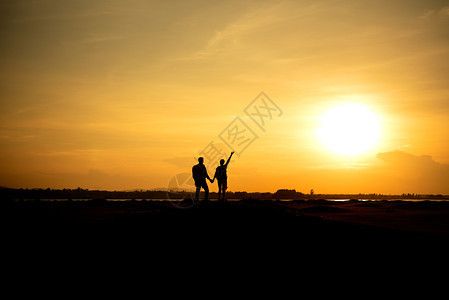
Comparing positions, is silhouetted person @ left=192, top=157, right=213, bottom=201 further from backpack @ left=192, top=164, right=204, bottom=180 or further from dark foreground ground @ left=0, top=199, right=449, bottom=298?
dark foreground ground @ left=0, top=199, right=449, bottom=298

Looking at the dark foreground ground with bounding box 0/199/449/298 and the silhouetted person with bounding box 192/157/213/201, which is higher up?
the silhouetted person with bounding box 192/157/213/201

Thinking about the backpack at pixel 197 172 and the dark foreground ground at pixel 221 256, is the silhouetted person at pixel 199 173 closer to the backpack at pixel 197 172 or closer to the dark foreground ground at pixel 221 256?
the backpack at pixel 197 172

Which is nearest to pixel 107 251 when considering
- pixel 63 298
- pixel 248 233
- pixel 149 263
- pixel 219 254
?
pixel 149 263

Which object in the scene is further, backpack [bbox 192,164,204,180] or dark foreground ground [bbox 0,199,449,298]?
backpack [bbox 192,164,204,180]

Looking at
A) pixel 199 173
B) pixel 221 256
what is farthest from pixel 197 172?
pixel 221 256

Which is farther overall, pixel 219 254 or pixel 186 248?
pixel 186 248

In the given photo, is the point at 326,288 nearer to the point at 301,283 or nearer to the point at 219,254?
the point at 301,283

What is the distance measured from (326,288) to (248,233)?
7.19 m

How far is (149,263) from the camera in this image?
1238 centimetres

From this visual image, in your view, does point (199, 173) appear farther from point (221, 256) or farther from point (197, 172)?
point (221, 256)

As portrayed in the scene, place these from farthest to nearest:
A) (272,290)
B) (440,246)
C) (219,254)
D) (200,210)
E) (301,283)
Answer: (200,210), (440,246), (219,254), (301,283), (272,290)

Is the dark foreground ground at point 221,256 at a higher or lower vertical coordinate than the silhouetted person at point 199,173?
lower

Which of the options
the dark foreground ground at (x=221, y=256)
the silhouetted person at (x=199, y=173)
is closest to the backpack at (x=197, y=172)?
the silhouetted person at (x=199, y=173)

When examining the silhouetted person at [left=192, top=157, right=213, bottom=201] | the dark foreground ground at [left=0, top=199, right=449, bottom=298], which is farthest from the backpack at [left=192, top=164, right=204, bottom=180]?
the dark foreground ground at [left=0, top=199, right=449, bottom=298]
